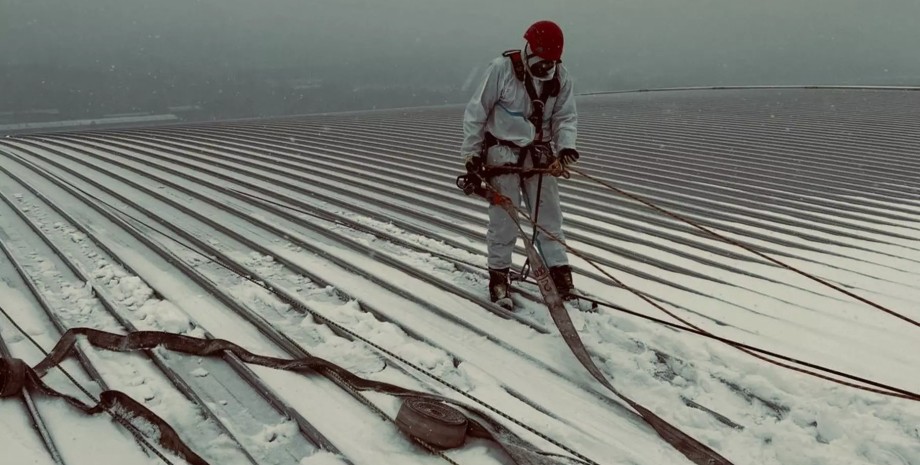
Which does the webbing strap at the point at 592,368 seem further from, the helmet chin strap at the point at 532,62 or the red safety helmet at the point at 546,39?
the red safety helmet at the point at 546,39

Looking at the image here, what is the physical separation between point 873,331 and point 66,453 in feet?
11.8

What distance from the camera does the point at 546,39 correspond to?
297cm

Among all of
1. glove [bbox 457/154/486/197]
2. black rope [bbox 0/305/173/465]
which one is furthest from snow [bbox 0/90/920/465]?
glove [bbox 457/154/486/197]

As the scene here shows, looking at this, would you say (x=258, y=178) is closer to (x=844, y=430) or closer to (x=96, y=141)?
(x=96, y=141)

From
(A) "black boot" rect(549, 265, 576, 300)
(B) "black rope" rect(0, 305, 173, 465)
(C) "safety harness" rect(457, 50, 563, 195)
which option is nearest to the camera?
(B) "black rope" rect(0, 305, 173, 465)

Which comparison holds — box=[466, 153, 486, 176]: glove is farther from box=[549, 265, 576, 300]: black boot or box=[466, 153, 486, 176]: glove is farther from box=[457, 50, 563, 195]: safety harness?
box=[549, 265, 576, 300]: black boot

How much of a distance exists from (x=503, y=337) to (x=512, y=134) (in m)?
1.07

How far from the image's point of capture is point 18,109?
148 meters

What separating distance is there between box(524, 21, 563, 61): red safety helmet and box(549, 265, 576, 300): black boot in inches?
45.3

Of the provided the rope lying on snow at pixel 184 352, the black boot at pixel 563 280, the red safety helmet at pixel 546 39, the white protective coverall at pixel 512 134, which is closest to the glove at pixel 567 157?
the white protective coverall at pixel 512 134

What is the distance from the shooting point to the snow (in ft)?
7.26

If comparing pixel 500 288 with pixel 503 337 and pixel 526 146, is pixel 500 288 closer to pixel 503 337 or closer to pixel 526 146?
pixel 503 337

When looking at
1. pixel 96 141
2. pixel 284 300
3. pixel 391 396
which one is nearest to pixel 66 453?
pixel 391 396

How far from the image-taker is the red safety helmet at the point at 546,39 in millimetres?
2975
